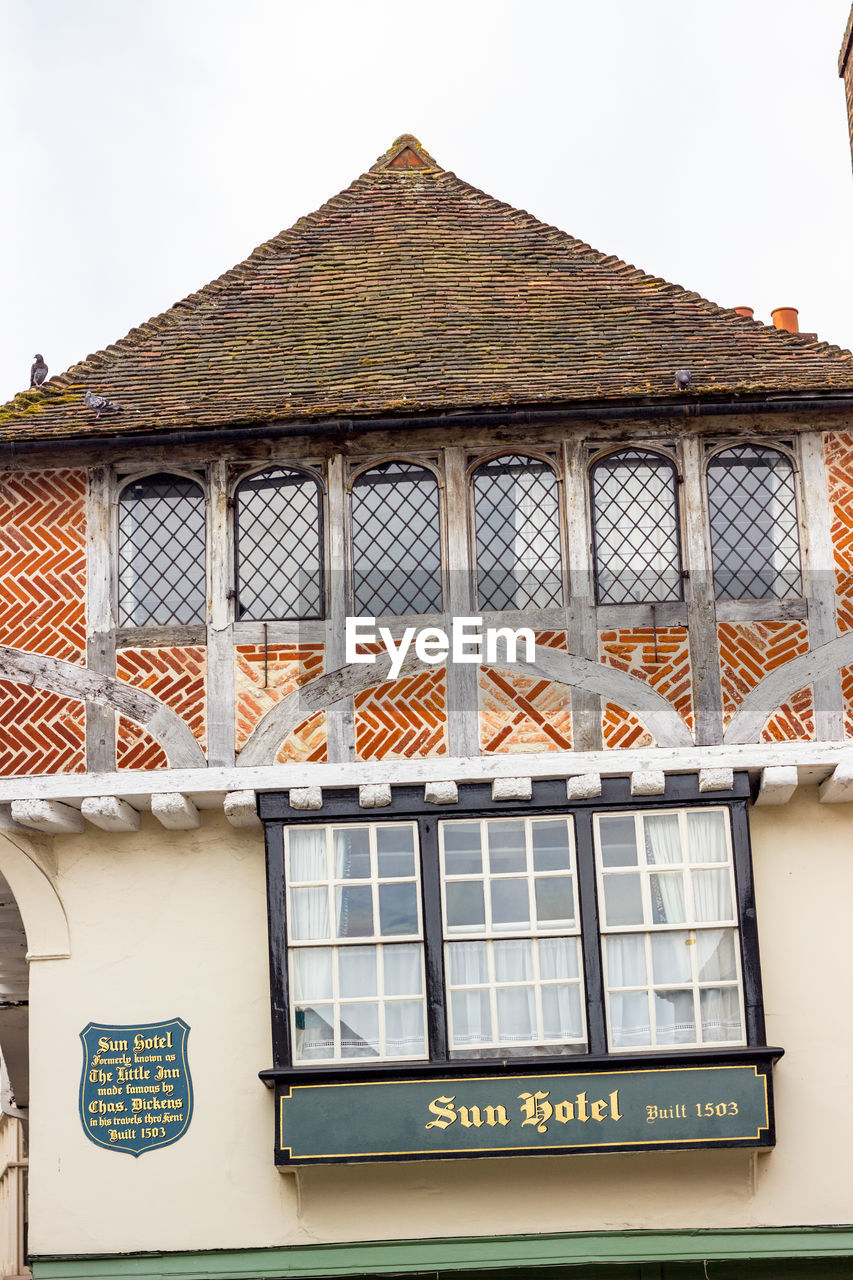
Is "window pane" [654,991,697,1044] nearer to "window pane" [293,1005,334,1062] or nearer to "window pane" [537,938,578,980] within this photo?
"window pane" [537,938,578,980]

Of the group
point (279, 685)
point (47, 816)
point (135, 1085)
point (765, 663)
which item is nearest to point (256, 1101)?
point (135, 1085)

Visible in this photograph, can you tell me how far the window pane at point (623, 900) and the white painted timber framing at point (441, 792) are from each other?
3.76 ft

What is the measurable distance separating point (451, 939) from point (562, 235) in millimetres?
5926

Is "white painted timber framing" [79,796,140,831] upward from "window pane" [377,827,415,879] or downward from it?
upward

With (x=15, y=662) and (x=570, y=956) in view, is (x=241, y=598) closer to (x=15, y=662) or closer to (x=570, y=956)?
(x=15, y=662)

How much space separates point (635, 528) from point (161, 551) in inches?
128

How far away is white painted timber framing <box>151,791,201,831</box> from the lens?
1067cm

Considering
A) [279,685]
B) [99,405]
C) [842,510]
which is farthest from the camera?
[99,405]

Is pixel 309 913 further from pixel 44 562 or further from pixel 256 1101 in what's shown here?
pixel 44 562

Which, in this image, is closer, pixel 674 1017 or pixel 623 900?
pixel 674 1017

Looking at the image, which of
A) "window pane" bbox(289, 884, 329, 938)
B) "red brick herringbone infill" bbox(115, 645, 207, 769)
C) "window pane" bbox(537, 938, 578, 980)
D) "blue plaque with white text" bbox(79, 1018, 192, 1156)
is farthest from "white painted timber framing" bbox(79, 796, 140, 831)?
"window pane" bbox(537, 938, 578, 980)

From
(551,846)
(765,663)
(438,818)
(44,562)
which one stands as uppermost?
(44,562)

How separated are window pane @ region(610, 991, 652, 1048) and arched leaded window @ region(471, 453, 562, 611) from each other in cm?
262

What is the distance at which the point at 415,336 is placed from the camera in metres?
12.2
